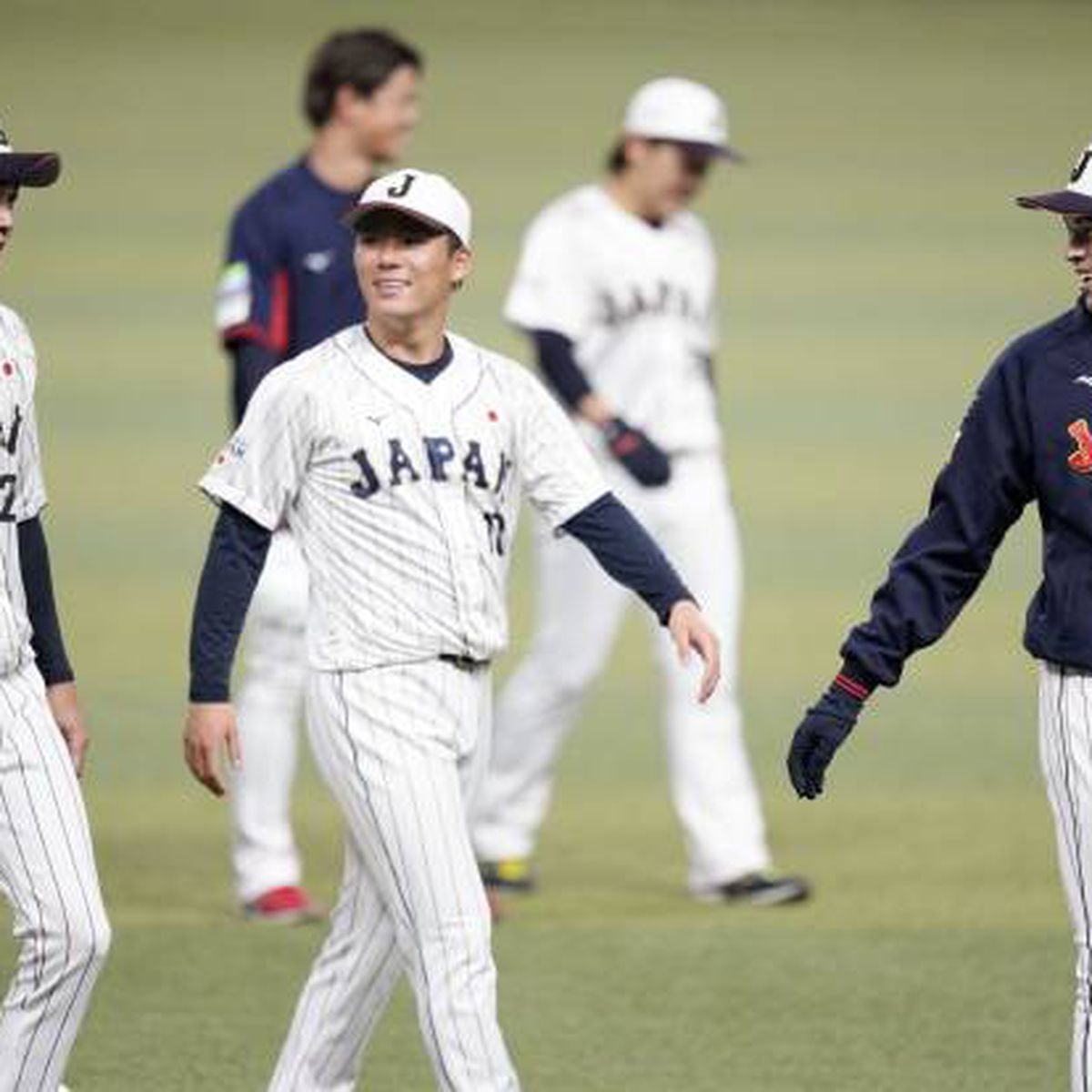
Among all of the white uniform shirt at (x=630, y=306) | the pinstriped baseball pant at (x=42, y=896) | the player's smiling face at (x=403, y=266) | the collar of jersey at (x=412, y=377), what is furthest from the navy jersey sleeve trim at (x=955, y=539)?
the white uniform shirt at (x=630, y=306)

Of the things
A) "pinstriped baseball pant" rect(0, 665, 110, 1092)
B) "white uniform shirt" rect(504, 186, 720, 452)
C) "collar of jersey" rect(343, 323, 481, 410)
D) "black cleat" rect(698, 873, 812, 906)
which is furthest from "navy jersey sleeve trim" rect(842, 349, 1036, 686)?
"white uniform shirt" rect(504, 186, 720, 452)

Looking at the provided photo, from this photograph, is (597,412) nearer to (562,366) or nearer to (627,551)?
(562,366)

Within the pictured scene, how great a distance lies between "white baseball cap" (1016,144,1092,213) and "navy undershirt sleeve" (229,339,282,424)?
123 inches

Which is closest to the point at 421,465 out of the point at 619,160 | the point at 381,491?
the point at 381,491

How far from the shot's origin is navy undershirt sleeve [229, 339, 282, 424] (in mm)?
9484

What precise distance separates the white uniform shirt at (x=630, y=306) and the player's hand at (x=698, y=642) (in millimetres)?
3047

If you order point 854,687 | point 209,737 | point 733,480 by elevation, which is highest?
point 854,687

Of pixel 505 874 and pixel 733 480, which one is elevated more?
pixel 505 874

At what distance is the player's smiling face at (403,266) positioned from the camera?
23.2 ft

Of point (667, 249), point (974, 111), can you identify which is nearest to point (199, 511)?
point (667, 249)

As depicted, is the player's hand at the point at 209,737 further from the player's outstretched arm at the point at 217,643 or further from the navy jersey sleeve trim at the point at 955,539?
the navy jersey sleeve trim at the point at 955,539

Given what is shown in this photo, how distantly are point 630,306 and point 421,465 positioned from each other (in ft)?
11.1

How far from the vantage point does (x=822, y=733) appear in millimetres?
6914

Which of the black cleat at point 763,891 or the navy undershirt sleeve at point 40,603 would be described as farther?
the black cleat at point 763,891
